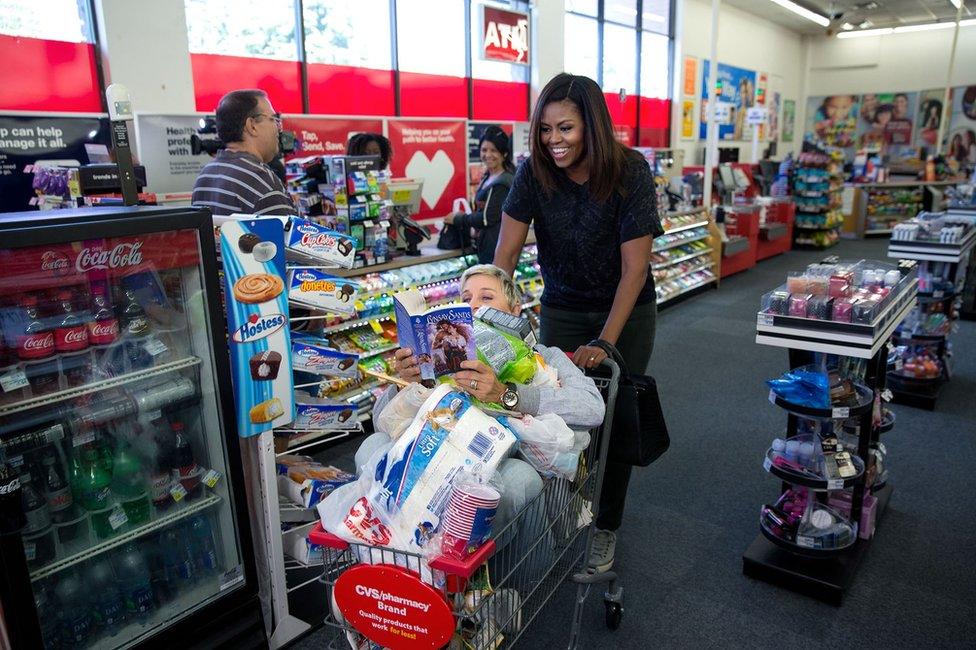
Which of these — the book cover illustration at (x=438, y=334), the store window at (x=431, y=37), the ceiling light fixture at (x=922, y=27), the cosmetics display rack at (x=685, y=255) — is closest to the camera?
the book cover illustration at (x=438, y=334)

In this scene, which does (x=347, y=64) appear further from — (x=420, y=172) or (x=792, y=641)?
(x=792, y=641)

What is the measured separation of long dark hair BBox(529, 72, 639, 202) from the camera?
2.25 metres

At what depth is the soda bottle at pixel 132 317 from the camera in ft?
6.91

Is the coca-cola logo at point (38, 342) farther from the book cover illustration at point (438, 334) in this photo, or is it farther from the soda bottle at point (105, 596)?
the book cover illustration at point (438, 334)

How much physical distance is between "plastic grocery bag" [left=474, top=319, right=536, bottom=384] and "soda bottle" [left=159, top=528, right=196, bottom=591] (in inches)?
54.4

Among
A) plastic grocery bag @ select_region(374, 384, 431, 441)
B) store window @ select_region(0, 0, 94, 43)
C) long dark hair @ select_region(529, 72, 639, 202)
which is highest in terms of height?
store window @ select_region(0, 0, 94, 43)

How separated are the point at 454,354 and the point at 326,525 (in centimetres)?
50

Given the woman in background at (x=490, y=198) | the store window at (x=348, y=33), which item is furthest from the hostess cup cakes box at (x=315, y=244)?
the store window at (x=348, y=33)

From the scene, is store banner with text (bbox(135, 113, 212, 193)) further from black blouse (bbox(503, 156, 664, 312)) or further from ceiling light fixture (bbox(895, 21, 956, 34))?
ceiling light fixture (bbox(895, 21, 956, 34))

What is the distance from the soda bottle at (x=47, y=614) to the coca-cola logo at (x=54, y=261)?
0.97 m

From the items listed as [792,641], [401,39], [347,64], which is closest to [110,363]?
[792,641]

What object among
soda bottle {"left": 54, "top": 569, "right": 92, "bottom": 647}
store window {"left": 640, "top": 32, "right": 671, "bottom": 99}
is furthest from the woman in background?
store window {"left": 640, "top": 32, "right": 671, "bottom": 99}

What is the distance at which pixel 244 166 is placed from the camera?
9.00 ft

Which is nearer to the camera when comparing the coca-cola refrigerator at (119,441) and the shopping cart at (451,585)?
the shopping cart at (451,585)
